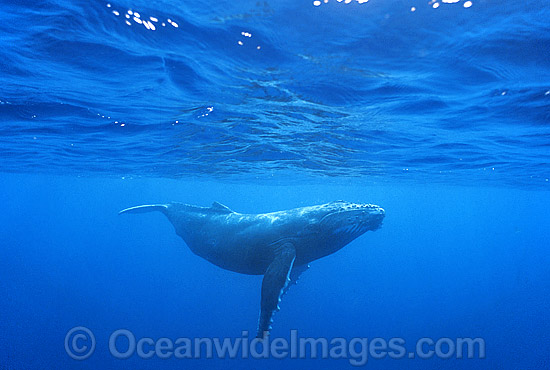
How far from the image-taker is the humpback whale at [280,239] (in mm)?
7311

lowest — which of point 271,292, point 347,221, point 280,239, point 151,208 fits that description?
point 271,292

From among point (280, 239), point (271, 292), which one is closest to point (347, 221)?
point (280, 239)

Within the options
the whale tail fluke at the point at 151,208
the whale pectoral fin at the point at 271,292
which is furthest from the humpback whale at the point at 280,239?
the whale tail fluke at the point at 151,208

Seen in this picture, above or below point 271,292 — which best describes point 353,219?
above

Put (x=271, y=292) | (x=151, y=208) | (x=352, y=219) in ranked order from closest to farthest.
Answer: (x=271, y=292)
(x=352, y=219)
(x=151, y=208)

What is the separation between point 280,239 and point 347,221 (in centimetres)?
171

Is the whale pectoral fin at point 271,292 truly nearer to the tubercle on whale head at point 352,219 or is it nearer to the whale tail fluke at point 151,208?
the tubercle on whale head at point 352,219

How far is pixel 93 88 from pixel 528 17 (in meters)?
11.8

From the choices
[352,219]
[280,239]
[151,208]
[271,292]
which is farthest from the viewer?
[151,208]

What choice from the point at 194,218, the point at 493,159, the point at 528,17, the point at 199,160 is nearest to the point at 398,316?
the point at 493,159

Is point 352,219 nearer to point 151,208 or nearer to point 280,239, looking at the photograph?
point 280,239

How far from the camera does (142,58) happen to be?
8984mm

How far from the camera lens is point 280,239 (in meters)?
8.38

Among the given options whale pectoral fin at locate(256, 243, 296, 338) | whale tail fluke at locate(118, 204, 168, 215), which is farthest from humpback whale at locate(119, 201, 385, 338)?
whale tail fluke at locate(118, 204, 168, 215)
